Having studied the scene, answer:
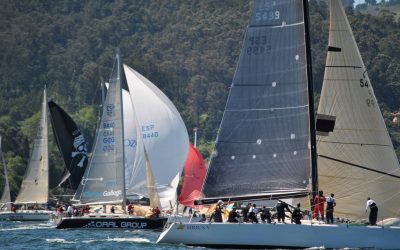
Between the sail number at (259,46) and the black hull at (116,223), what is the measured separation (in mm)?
13842

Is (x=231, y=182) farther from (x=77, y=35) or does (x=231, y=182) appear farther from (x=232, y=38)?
(x=77, y=35)

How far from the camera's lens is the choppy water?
124 feet

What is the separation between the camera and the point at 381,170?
34.4 metres

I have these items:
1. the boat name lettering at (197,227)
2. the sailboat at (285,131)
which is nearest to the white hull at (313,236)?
the sailboat at (285,131)

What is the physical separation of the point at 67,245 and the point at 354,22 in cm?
12189

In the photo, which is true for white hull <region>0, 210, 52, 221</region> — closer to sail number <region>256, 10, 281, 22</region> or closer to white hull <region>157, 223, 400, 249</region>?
white hull <region>157, 223, 400, 249</region>

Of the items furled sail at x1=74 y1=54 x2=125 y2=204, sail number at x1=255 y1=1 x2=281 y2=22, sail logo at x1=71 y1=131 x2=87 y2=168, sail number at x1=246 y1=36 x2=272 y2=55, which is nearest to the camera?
sail number at x1=255 y1=1 x2=281 y2=22

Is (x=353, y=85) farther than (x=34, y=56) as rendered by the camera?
No

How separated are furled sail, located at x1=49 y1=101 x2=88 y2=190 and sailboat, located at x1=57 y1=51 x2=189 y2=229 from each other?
926 cm

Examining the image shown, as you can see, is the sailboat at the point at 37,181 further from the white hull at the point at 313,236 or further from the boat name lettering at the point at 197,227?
the white hull at the point at 313,236

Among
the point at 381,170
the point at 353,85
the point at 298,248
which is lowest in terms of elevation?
the point at 298,248

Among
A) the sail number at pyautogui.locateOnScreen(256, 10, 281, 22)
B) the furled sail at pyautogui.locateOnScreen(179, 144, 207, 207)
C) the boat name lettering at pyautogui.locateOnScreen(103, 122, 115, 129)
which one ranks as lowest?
the furled sail at pyautogui.locateOnScreen(179, 144, 207, 207)

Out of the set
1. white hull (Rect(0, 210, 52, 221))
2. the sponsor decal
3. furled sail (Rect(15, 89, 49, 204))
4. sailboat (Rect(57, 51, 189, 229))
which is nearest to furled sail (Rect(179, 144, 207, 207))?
sailboat (Rect(57, 51, 189, 229))

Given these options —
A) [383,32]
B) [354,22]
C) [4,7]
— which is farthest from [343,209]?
[4,7]
